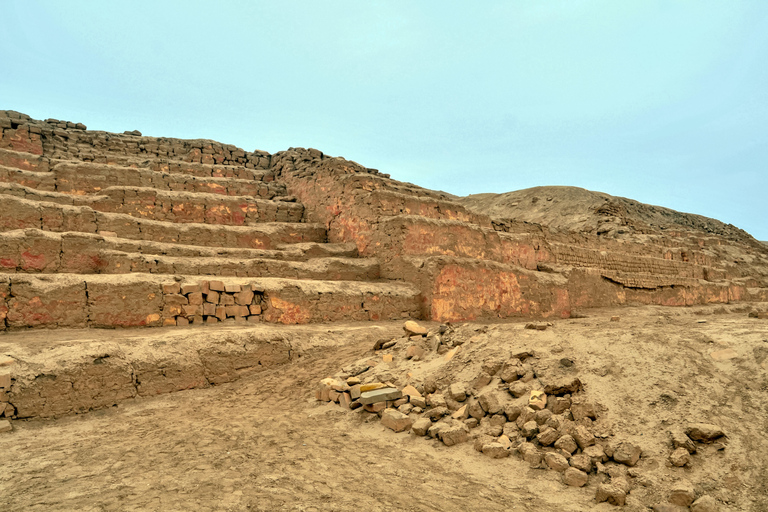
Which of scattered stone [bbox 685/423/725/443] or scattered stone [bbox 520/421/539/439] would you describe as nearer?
scattered stone [bbox 685/423/725/443]

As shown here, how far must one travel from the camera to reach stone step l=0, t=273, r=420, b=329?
4715 mm

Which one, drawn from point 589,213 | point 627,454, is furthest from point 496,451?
point 589,213

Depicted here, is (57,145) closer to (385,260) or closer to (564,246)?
(385,260)

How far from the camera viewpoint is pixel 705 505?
2.14m

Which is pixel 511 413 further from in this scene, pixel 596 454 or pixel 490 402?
pixel 596 454

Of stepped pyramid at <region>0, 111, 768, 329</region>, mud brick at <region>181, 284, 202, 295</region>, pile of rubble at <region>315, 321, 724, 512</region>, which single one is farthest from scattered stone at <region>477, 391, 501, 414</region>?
mud brick at <region>181, 284, 202, 295</region>

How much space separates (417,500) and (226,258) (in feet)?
17.4

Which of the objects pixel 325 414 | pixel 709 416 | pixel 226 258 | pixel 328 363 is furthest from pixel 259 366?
pixel 709 416

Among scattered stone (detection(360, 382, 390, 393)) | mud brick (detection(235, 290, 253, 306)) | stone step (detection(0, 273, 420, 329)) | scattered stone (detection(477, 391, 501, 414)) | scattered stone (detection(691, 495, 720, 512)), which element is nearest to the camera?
scattered stone (detection(691, 495, 720, 512))

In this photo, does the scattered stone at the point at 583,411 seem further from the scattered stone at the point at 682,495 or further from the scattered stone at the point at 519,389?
the scattered stone at the point at 682,495

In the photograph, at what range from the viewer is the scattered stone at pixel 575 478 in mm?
2551

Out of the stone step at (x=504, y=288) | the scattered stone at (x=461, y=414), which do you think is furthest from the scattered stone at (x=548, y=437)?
the stone step at (x=504, y=288)

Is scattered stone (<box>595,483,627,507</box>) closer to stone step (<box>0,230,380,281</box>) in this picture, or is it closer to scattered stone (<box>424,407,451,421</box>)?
scattered stone (<box>424,407,451,421</box>)

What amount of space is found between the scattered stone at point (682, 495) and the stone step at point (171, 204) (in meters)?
8.38
